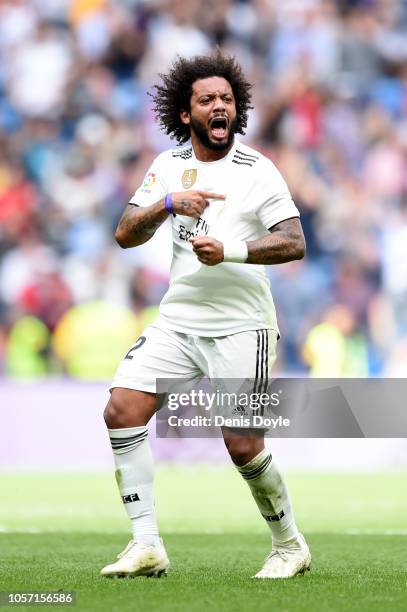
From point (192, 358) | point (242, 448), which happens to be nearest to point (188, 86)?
point (192, 358)

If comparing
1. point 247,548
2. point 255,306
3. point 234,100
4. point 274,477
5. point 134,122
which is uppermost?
point 134,122

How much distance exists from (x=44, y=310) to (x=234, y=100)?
32.9ft

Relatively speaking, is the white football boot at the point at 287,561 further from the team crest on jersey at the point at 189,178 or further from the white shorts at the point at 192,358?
the team crest on jersey at the point at 189,178

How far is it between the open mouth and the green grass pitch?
2.15 meters

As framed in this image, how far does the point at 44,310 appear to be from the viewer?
16.4 metres

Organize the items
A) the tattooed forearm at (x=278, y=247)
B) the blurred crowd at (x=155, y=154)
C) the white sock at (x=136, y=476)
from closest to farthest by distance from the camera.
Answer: the tattooed forearm at (x=278, y=247)
the white sock at (x=136, y=476)
the blurred crowd at (x=155, y=154)

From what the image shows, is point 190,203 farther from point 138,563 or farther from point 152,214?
point 138,563

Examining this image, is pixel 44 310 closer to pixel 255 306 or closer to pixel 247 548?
pixel 247 548

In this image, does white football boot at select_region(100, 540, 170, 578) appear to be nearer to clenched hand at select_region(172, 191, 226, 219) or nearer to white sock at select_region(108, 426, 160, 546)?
white sock at select_region(108, 426, 160, 546)

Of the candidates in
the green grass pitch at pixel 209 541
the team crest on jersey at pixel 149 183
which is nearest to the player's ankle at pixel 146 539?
the green grass pitch at pixel 209 541

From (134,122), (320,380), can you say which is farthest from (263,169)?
(134,122)

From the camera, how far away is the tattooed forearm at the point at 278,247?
20.2ft

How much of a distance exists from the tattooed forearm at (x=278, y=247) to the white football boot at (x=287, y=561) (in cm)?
146

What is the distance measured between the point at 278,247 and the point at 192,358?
0.75 m
